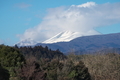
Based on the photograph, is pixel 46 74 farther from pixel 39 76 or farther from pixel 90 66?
pixel 90 66

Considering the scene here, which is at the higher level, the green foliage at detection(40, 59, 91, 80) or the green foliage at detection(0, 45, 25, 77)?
the green foliage at detection(0, 45, 25, 77)

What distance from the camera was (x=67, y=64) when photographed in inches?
938

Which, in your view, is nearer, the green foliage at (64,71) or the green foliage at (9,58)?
the green foliage at (9,58)

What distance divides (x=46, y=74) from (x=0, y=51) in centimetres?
415

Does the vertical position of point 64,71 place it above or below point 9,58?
below

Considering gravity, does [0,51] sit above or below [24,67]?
above

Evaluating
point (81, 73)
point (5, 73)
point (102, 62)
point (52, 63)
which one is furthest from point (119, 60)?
point (5, 73)

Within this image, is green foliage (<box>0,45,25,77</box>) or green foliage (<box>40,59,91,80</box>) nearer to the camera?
green foliage (<box>0,45,25,77</box>)

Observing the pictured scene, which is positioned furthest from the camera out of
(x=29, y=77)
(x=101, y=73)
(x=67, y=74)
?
(x=101, y=73)

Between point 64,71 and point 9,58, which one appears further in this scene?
point 64,71

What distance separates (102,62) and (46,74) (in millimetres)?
9819

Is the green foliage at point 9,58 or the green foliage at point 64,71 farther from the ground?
the green foliage at point 9,58

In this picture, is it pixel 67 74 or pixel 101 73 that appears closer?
pixel 67 74

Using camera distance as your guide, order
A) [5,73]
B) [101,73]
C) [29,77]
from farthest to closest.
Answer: [101,73] < [29,77] < [5,73]
